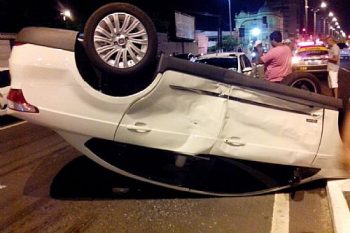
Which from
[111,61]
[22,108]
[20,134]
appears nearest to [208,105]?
[111,61]

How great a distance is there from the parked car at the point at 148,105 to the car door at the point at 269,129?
0.01 m

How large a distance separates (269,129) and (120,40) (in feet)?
6.15

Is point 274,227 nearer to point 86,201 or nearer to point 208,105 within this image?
point 208,105

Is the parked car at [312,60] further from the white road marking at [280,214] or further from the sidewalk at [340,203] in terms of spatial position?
the white road marking at [280,214]

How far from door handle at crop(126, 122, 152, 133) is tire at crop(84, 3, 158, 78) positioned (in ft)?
1.73

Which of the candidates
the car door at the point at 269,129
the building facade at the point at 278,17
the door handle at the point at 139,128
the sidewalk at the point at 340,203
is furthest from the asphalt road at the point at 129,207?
the building facade at the point at 278,17

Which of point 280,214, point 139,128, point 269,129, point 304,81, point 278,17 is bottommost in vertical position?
point 280,214

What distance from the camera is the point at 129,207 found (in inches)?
211

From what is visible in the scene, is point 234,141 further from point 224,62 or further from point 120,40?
point 224,62

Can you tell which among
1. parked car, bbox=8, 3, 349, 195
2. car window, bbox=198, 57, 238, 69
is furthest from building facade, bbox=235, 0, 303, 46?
parked car, bbox=8, 3, 349, 195

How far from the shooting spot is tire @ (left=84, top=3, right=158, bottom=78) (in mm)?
5004

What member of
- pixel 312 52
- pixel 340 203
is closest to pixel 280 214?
pixel 340 203

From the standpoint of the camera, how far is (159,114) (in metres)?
5.10

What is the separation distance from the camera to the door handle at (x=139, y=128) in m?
5.08
